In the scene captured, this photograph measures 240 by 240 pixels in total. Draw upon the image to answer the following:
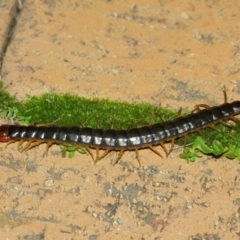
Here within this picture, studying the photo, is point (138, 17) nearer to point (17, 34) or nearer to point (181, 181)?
point (17, 34)

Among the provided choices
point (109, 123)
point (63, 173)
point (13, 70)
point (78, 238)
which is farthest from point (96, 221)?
point (13, 70)

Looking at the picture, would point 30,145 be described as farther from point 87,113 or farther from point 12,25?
point 12,25

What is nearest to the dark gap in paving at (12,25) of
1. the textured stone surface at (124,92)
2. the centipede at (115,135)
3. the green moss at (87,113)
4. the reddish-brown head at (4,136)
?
the textured stone surface at (124,92)

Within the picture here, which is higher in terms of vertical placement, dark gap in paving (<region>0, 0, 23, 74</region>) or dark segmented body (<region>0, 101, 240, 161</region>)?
dark gap in paving (<region>0, 0, 23, 74</region>)

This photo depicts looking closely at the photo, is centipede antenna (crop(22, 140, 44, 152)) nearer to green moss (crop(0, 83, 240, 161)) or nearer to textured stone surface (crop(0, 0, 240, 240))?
textured stone surface (crop(0, 0, 240, 240))

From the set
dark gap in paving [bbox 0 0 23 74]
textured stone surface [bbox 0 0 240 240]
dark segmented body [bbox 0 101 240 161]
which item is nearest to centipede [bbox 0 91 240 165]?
dark segmented body [bbox 0 101 240 161]
